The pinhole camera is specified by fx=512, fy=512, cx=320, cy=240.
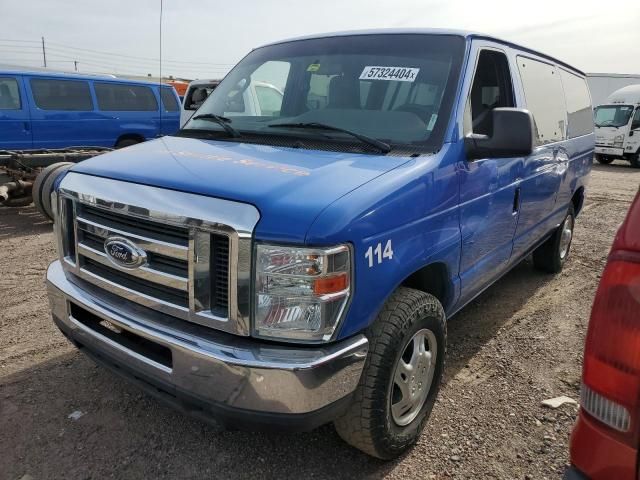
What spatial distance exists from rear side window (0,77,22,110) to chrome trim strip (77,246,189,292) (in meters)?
8.32

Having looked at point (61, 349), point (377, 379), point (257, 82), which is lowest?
point (61, 349)

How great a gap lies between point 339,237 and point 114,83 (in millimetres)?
10193

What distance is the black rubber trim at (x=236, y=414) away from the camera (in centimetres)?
201

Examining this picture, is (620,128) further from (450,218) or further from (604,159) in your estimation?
(450,218)

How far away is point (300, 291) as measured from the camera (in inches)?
76.9

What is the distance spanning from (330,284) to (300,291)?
12 centimetres

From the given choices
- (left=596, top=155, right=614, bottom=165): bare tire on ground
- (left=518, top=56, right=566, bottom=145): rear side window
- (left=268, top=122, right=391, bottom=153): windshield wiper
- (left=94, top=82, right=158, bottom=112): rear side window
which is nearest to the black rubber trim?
(left=268, top=122, right=391, bottom=153): windshield wiper

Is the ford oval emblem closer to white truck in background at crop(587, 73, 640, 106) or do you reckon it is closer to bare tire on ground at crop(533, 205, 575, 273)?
bare tire on ground at crop(533, 205, 575, 273)

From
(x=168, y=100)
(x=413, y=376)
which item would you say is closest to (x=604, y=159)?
(x=168, y=100)

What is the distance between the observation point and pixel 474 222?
2.96 m

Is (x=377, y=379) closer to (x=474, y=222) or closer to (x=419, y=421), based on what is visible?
(x=419, y=421)

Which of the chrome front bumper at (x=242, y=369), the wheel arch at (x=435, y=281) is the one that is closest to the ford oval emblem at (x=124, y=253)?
the chrome front bumper at (x=242, y=369)

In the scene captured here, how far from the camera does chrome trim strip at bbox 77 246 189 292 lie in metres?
2.12

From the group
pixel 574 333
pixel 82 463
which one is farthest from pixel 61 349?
pixel 574 333
